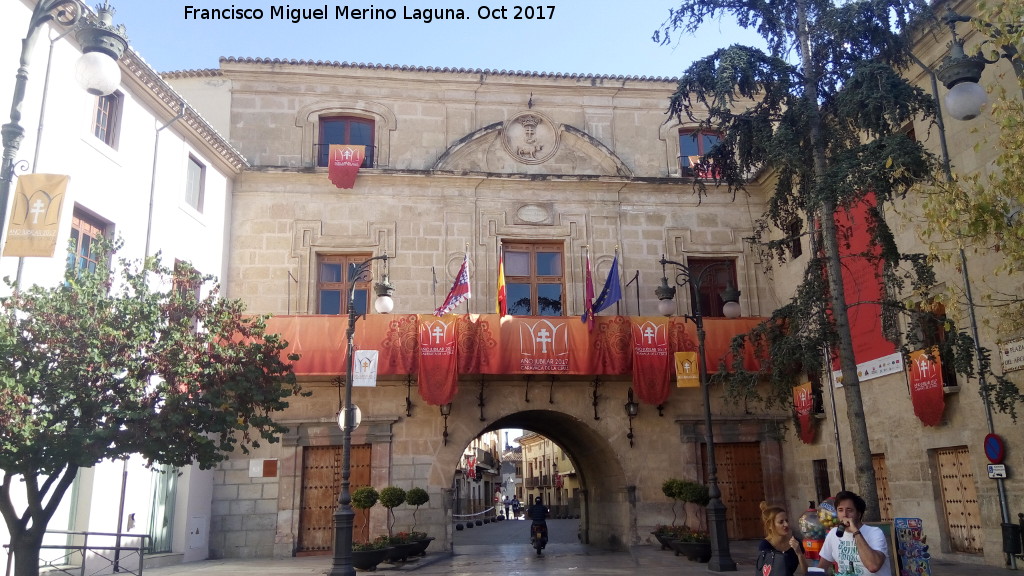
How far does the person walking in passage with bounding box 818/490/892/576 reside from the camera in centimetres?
494

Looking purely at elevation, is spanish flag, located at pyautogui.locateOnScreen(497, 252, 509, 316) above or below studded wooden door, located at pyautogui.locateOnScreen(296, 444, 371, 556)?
above

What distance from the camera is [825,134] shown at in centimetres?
1136

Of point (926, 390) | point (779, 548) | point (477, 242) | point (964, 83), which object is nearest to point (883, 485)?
point (926, 390)

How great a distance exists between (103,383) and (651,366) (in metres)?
11.5

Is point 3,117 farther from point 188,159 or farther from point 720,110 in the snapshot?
point 720,110

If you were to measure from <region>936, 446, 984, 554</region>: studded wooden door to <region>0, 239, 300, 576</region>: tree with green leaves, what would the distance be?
11.1m

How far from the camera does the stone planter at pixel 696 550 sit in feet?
48.8

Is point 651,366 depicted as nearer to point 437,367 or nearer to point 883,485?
point 437,367

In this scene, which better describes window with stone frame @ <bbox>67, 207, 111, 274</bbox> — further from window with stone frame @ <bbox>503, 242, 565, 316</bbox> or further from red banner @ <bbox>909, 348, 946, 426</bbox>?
red banner @ <bbox>909, 348, 946, 426</bbox>

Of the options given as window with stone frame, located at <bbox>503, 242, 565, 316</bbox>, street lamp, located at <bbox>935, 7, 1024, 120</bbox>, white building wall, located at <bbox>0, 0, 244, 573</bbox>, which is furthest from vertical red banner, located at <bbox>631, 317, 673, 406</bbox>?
street lamp, located at <bbox>935, 7, 1024, 120</bbox>

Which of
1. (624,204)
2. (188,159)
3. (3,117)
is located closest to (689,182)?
(624,204)

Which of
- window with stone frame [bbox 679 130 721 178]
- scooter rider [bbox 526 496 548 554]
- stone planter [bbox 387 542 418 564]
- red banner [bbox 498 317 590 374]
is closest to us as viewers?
stone planter [bbox 387 542 418 564]

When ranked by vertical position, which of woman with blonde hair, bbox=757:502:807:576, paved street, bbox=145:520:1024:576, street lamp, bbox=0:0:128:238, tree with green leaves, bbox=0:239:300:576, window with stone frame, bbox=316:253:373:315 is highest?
window with stone frame, bbox=316:253:373:315

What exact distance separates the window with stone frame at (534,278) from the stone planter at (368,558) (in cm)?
659
